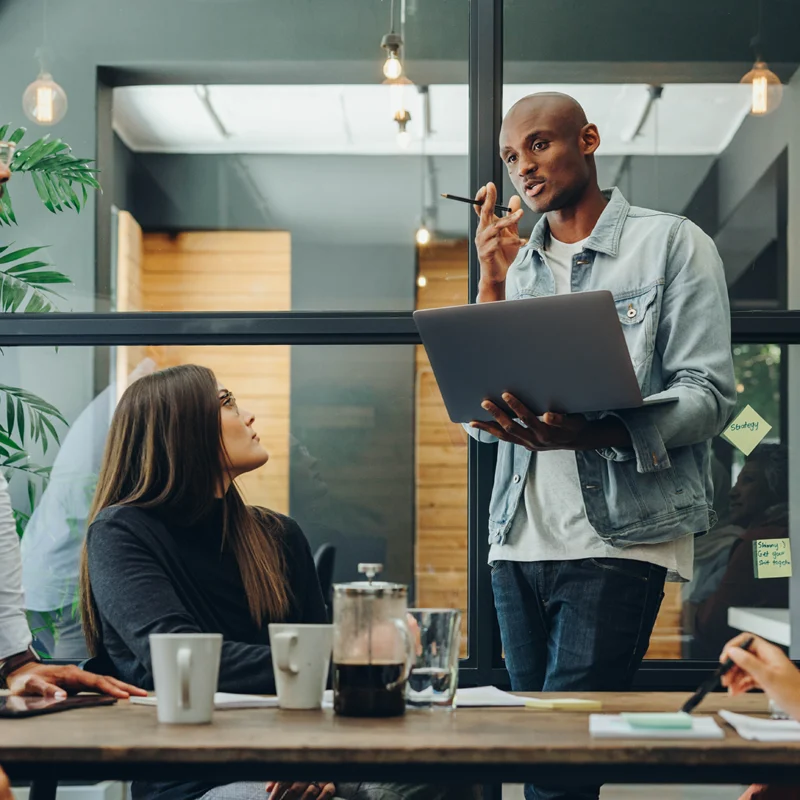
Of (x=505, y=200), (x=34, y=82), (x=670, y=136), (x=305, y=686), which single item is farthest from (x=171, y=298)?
(x=305, y=686)

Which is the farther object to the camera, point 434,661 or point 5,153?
point 5,153

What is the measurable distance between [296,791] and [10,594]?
0.65 meters

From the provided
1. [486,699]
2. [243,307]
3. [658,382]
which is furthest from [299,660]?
[243,307]

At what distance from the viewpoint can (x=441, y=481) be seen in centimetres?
285

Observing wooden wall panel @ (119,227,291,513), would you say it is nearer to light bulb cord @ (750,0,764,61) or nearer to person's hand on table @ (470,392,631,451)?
person's hand on table @ (470,392,631,451)

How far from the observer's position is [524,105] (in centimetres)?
223

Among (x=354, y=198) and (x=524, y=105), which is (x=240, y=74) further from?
(x=524, y=105)

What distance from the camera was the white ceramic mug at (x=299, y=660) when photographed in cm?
130

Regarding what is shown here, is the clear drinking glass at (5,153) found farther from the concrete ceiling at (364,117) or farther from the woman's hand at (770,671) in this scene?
the woman's hand at (770,671)

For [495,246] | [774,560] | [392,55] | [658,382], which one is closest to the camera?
[658,382]

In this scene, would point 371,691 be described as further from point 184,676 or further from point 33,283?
point 33,283

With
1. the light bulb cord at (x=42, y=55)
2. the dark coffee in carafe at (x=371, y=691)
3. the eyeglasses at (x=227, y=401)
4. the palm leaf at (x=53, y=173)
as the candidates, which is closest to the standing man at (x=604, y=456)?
the eyeglasses at (x=227, y=401)

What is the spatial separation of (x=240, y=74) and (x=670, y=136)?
3.63ft

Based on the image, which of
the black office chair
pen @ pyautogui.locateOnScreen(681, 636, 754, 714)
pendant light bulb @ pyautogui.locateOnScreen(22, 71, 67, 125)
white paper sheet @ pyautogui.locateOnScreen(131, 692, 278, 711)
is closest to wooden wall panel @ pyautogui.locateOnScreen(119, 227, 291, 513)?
the black office chair
